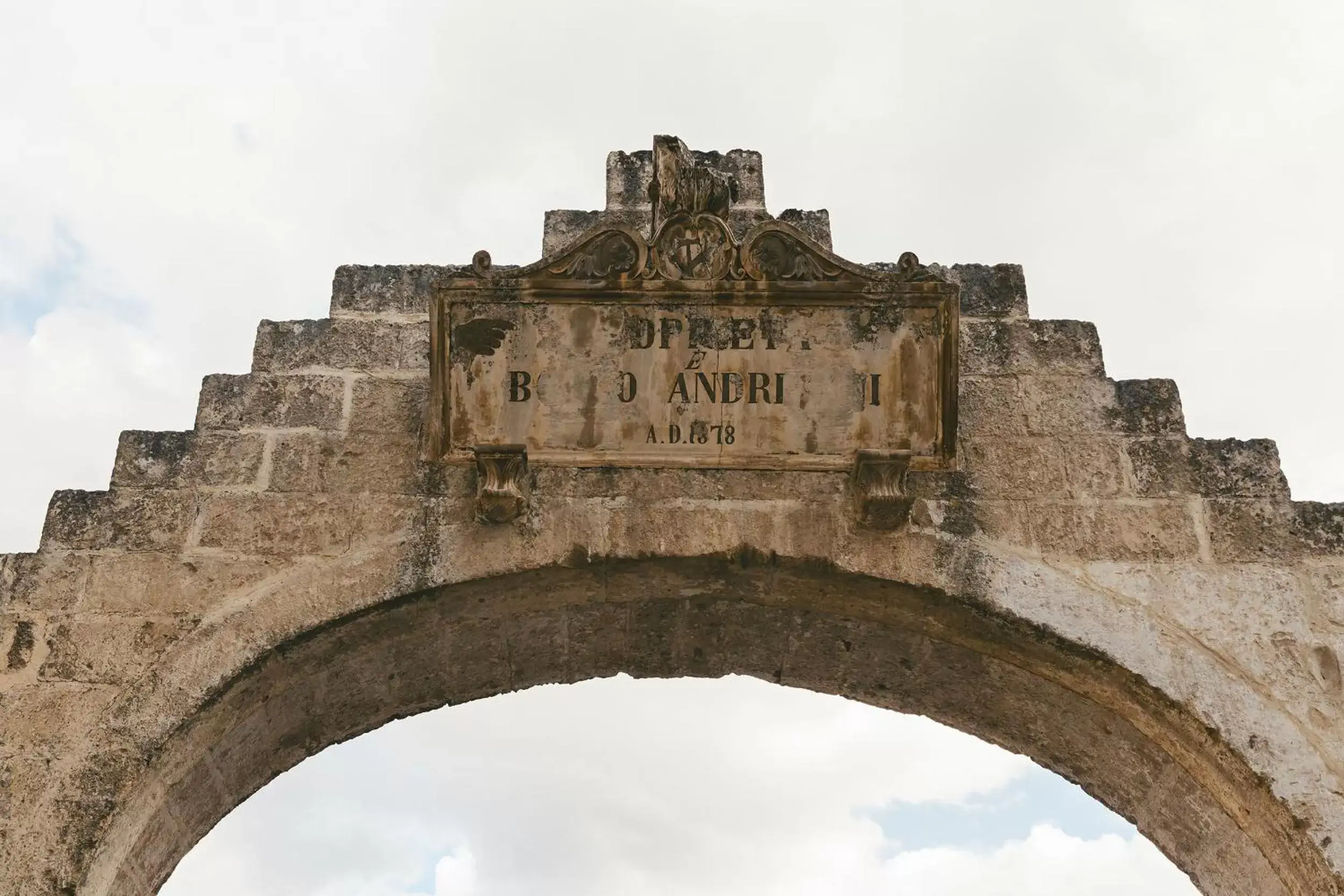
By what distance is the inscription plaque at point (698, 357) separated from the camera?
5.05 m

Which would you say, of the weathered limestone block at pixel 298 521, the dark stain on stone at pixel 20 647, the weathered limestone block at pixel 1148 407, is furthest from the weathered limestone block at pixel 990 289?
the dark stain on stone at pixel 20 647

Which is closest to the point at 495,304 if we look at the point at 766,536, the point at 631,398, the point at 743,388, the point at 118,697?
the point at 631,398

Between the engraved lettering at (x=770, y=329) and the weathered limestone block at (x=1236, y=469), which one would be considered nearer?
the engraved lettering at (x=770, y=329)

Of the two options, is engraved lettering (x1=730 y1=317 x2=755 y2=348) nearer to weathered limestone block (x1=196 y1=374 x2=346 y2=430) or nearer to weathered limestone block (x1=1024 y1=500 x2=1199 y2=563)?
weathered limestone block (x1=1024 y1=500 x2=1199 y2=563)

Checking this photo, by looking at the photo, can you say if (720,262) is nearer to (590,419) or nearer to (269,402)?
(590,419)

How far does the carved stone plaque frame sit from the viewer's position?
5.05m

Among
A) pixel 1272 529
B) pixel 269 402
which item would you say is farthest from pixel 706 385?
pixel 1272 529

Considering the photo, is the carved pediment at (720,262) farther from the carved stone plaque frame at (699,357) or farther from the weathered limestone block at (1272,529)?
the weathered limestone block at (1272,529)

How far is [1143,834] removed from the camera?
17.8 feet

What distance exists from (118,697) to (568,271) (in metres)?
2.19

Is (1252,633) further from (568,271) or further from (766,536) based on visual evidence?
(568,271)

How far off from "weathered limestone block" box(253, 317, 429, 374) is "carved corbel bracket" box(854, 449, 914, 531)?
5.87 feet

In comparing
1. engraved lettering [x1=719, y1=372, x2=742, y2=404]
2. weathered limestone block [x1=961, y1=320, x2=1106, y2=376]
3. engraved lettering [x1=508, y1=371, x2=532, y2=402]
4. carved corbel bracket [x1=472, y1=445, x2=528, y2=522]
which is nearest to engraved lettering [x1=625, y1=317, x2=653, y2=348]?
engraved lettering [x1=719, y1=372, x2=742, y2=404]

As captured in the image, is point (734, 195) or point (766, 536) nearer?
point (766, 536)
